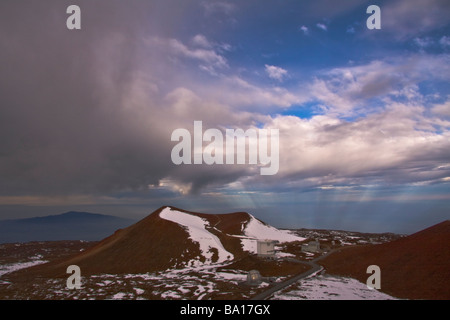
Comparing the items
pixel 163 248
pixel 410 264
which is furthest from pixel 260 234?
pixel 410 264

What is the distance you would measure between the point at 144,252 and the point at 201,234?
22.0m

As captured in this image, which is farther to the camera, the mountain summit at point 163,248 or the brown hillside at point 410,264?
the mountain summit at point 163,248

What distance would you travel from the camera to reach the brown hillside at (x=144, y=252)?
7619 cm

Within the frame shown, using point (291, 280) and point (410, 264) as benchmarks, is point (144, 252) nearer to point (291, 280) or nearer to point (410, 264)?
point (291, 280)

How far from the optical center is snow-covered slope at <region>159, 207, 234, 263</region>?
8306 centimetres

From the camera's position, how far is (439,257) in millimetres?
51188

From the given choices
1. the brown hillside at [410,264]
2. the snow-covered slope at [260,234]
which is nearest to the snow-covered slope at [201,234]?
the snow-covered slope at [260,234]

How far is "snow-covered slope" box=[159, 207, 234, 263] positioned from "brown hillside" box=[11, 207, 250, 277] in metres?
2.25

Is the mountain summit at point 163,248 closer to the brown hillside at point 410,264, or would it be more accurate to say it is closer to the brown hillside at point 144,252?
the brown hillside at point 144,252

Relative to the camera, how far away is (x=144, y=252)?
83.8 metres

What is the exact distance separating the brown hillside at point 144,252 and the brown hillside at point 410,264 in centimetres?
3407
